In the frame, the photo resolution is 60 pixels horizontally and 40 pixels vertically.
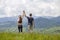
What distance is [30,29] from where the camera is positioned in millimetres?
20766

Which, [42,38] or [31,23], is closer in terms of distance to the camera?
[42,38]

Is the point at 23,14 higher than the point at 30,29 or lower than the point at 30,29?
higher

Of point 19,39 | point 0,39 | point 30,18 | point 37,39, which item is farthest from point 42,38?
point 30,18

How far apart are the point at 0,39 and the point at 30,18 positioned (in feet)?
27.8

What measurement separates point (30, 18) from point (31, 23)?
53 cm

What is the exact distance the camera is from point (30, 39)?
38.7 ft

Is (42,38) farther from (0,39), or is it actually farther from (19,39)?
(0,39)

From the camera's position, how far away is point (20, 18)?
21.0 meters

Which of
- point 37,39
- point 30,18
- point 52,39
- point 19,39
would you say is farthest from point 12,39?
point 30,18

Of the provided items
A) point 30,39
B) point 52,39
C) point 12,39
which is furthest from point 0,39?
point 52,39

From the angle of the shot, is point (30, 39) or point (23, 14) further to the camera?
point (23, 14)

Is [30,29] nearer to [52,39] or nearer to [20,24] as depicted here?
[20,24]

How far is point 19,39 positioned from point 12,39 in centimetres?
38

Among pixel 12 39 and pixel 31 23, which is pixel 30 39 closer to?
pixel 12 39
